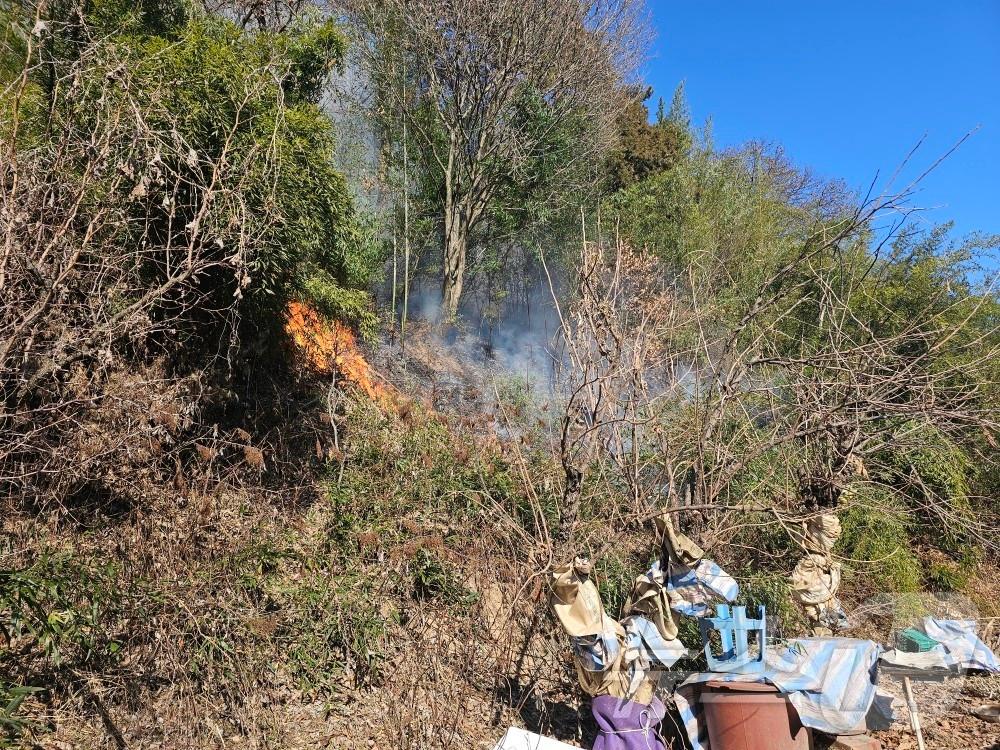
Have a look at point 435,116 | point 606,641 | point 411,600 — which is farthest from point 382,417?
point 435,116

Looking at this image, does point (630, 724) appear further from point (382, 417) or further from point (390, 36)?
point (390, 36)

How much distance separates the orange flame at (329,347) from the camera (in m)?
7.88

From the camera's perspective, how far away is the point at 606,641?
363 cm

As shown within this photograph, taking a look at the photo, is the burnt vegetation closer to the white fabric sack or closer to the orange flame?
the orange flame

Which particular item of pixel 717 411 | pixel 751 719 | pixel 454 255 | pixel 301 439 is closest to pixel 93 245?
pixel 301 439

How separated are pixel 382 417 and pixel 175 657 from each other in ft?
14.1

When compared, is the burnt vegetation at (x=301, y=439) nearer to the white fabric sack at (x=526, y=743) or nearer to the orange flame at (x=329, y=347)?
the orange flame at (x=329, y=347)

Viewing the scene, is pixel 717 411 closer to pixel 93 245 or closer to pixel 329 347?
pixel 93 245

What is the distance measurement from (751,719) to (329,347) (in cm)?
632

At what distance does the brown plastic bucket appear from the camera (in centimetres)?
402

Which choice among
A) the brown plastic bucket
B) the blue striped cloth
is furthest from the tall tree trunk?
the brown plastic bucket

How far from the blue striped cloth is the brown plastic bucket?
2.4 inches

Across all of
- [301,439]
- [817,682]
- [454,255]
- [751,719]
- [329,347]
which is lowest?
[751,719]

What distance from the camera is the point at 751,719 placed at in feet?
13.3
